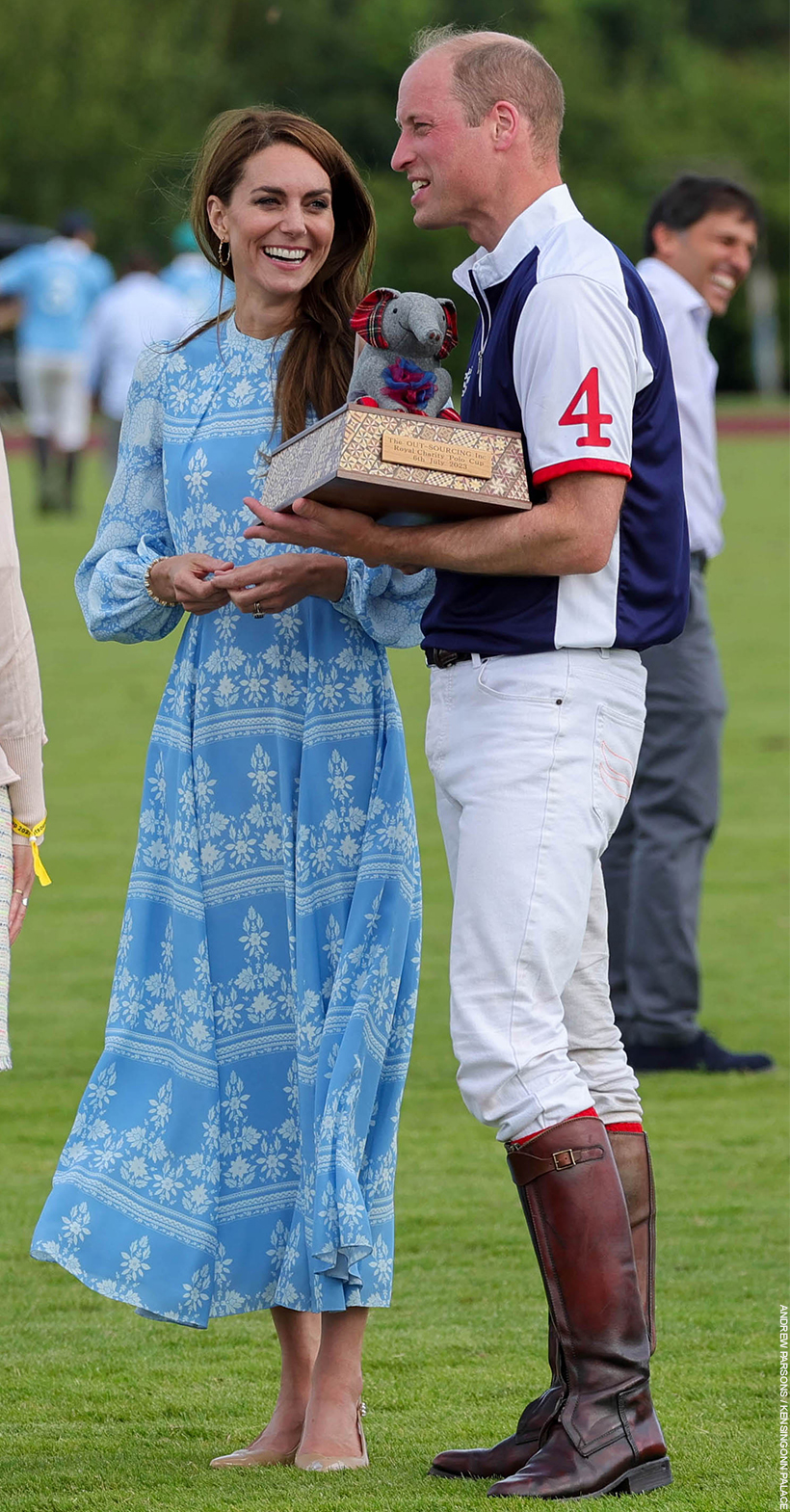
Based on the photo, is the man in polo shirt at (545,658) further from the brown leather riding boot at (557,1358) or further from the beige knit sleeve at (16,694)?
the beige knit sleeve at (16,694)

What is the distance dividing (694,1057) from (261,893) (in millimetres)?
3050

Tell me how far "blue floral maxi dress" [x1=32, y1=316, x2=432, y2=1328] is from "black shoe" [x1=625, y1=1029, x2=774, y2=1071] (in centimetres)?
284

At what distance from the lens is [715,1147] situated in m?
5.55

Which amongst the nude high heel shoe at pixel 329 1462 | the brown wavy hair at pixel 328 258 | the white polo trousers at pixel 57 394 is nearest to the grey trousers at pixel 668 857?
the brown wavy hair at pixel 328 258

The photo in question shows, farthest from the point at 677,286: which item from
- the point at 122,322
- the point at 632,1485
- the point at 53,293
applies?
the point at 53,293

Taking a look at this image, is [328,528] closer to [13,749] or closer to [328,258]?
[13,749]

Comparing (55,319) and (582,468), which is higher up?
(55,319)

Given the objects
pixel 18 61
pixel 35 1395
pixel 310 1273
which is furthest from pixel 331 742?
pixel 18 61

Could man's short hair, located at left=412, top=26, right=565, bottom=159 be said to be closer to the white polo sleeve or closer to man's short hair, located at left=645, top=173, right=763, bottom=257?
the white polo sleeve

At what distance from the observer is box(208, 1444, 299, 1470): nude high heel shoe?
3438 mm

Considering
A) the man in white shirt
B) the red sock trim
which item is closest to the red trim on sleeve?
the red sock trim

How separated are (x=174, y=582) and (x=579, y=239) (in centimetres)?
88

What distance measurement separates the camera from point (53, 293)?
2109 cm

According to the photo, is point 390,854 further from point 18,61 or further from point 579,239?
point 18,61
